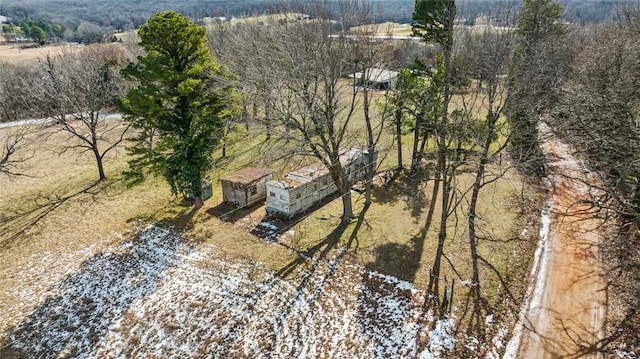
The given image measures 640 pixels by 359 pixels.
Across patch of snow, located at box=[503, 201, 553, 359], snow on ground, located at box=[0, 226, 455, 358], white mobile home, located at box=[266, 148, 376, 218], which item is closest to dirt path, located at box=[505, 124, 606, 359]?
patch of snow, located at box=[503, 201, 553, 359]

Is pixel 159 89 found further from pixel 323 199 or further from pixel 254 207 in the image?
pixel 323 199

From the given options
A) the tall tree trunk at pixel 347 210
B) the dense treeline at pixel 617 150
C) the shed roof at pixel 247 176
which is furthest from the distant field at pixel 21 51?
the dense treeline at pixel 617 150

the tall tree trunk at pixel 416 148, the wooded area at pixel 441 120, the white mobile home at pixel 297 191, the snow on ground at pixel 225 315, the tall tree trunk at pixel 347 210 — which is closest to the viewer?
the snow on ground at pixel 225 315

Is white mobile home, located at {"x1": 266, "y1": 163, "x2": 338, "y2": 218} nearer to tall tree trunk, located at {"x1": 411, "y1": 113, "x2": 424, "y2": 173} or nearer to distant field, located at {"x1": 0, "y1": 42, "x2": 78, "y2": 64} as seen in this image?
tall tree trunk, located at {"x1": 411, "y1": 113, "x2": 424, "y2": 173}

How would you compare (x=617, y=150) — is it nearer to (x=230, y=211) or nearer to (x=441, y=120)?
(x=441, y=120)

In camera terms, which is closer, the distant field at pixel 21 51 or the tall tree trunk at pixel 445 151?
the tall tree trunk at pixel 445 151

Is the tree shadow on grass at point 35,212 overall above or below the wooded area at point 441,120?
below

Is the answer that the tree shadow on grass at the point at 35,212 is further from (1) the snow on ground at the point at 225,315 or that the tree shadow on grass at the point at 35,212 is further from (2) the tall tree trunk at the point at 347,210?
(2) the tall tree trunk at the point at 347,210
